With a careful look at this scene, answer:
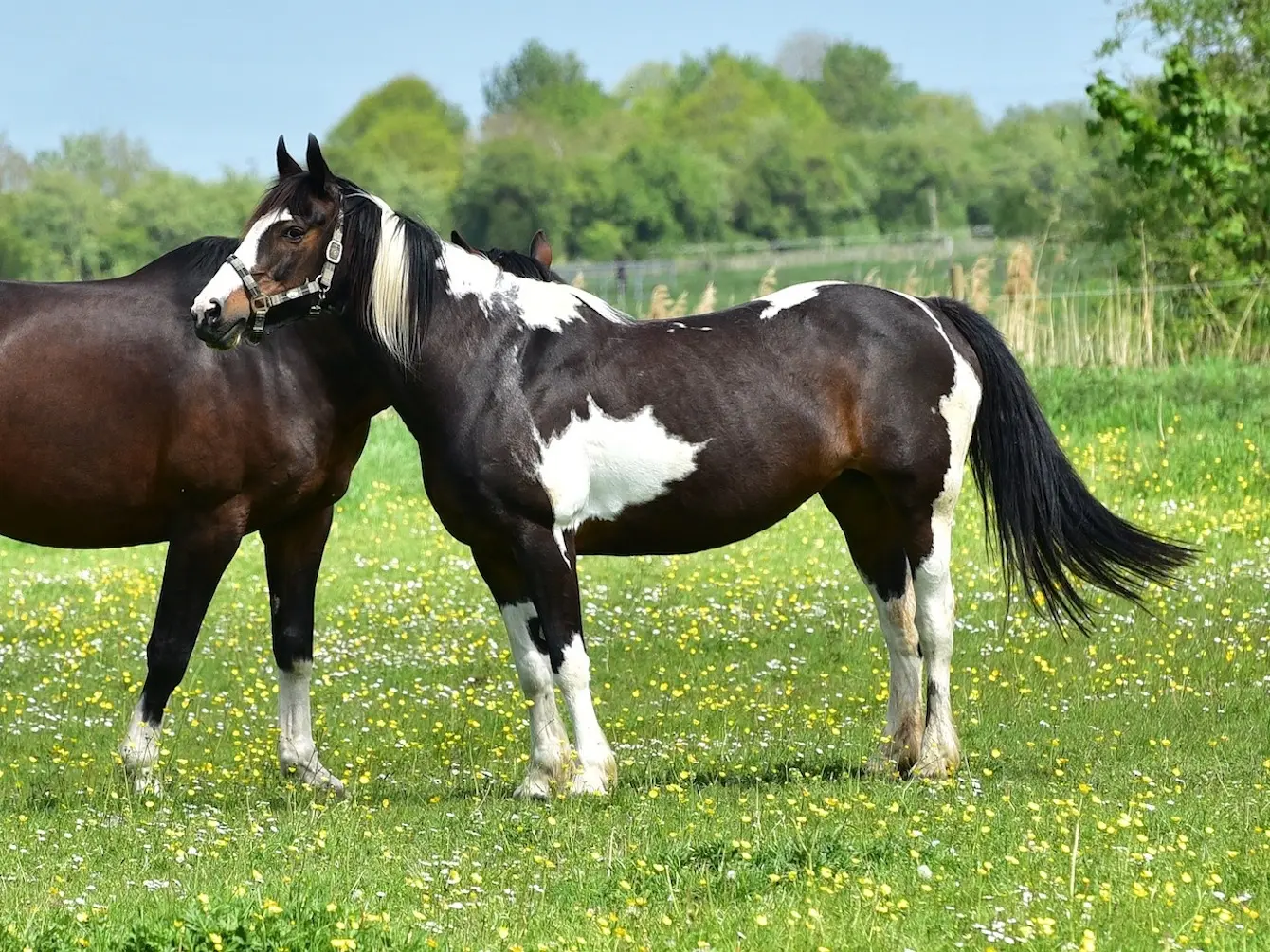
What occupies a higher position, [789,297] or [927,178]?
[927,178]

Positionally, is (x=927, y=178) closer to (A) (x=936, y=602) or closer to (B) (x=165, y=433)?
(A) (x=936, y=602)

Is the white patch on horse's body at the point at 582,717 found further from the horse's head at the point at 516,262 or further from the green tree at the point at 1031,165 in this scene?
the green tree at the point at 1031,165

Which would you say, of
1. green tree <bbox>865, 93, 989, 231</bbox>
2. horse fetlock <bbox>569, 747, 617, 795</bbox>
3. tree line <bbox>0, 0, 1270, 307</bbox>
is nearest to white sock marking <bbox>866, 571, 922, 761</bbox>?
horse fetlock <bbox>569, 747, 617, 795</bbox>

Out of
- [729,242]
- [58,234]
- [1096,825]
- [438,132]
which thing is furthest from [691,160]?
[1096,825]

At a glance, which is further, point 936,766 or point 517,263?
point 517,263

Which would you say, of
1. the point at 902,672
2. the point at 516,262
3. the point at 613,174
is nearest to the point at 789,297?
the point at 516,262

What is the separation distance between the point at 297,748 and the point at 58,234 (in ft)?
187

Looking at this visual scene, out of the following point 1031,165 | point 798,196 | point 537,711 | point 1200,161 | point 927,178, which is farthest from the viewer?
point 927,178

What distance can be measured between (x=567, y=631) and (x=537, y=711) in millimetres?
428

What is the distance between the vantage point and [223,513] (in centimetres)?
675

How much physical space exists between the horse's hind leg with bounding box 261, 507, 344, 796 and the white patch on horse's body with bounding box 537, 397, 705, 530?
1.34 metres

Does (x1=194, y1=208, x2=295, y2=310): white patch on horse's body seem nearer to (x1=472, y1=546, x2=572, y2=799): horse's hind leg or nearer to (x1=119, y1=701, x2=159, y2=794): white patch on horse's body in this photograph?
(x1=472, y1=546, x2=572, y2=799): horse's hind leg

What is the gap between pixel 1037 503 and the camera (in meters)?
6.98

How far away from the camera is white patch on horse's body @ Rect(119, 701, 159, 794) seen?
6711 millimetres
